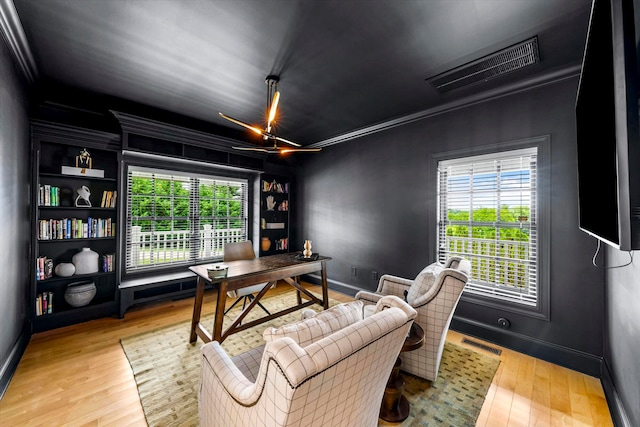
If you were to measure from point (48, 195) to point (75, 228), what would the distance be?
439 mm

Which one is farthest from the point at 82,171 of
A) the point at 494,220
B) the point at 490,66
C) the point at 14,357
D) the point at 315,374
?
the point at 494,220

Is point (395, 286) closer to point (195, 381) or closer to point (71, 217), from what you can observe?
point (195, 381)

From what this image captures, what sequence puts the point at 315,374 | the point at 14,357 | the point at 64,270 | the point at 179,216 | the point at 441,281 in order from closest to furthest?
the point at 315,374 < the point at 441,281 < the point at 14,357 < the point at 64,270 < the point at 179,216

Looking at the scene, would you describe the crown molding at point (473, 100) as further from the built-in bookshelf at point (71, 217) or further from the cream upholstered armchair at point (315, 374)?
the built-in bookshelf at point (71, 217)

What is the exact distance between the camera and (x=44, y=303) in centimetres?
282

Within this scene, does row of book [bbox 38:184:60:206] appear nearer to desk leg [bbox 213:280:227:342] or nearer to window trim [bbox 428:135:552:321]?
desk leg [bbox 213:280:227:342]

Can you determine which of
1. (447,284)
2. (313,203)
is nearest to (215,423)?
(447,284)

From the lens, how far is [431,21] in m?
1.84

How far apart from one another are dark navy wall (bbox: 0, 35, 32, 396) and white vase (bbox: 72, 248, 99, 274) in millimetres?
391

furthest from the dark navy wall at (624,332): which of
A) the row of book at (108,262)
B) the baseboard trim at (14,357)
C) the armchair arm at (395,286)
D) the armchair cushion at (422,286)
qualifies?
the row of book at (108,262)

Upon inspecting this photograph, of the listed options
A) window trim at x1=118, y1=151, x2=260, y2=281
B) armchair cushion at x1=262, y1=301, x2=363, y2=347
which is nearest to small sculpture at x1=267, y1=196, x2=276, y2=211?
window trim at x1=118, y1=151, x2=260, y2=281

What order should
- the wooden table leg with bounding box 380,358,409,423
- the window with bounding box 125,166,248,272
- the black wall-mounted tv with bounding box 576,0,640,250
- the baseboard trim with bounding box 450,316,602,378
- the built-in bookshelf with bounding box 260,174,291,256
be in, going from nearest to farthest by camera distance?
the black wall-mounted tv with bounding box 576,0,640,250, the wooden table leg with bounding box 380,358,409,423, the baseboard trim with bounding box 450,316,602,378, the window with bounding box 125,166,248,272, the built-in bookshelf with bounding box 260,174,291,256

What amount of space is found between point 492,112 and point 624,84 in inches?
94.6

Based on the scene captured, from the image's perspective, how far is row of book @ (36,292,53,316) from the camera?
277 cm
